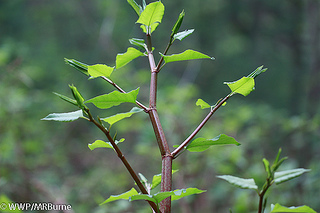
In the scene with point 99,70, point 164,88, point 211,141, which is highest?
point 164,88

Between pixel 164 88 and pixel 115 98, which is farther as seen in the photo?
pixel 164 88

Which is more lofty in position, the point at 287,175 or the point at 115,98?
the point at 115,98

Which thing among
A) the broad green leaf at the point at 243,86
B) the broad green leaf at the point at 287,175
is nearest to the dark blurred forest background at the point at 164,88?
the broad green leaf at the point at 287,175

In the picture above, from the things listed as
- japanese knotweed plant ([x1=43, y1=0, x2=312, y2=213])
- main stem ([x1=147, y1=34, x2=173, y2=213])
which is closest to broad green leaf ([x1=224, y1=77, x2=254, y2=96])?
japanese knotweed plant ([x1=43, y1=0, x2=312, y2=213])

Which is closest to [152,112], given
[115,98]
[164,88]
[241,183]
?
[115,98]

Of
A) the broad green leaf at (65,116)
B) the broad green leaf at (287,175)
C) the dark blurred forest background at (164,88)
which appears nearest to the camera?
the broad green leaf at (65,116)

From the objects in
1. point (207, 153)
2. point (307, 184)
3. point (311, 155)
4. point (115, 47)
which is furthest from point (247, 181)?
point (115, 47)

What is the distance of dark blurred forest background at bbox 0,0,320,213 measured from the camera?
2012 mm

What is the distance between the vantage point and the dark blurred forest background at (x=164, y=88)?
6.60 ft

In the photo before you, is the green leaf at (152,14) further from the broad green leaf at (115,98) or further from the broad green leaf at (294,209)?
the broad green leaf at (294,209)

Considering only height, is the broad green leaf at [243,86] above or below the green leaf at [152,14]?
below

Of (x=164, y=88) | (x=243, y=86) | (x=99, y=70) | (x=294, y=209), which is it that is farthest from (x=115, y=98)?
(x=164, y=88)

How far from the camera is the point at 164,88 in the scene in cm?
306

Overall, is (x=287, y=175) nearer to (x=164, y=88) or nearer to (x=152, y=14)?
(x=152, y=14)
